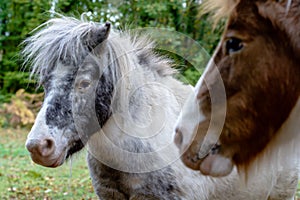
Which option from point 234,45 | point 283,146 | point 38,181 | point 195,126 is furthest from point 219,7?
point 38,181

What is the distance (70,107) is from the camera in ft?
10.3

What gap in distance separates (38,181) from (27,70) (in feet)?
5.94

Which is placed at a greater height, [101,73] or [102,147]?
[101,73]

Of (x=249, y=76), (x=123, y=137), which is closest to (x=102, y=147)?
(x=123, y=137)

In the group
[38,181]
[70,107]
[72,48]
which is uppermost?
[72,48]

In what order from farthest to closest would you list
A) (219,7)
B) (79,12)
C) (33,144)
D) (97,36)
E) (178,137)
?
1. (79,12)
2. (97,36)
3. (33,144)
4. (219,7)
5. (178,137)

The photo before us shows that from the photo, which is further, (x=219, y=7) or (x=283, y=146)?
(x=219, y=7)

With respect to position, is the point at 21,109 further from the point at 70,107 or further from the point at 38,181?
the point at 70,107

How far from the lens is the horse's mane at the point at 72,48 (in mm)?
3299

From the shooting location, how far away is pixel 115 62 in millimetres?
3475

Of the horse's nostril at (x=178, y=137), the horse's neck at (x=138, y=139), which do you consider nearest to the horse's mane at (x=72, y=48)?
the horse's neck at (x=138, y=139)

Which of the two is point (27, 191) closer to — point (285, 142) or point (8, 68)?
point (285, 142)

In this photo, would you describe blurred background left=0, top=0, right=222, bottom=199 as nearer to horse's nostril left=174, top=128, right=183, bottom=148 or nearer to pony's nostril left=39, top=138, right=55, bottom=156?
pony's nostril left=39, top=138, right=55, bottom=156

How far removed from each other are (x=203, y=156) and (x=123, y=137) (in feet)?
4.84
